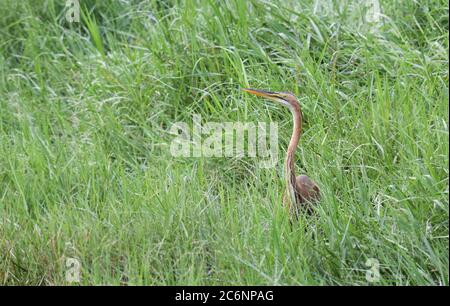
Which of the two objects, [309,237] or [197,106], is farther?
[197,106]

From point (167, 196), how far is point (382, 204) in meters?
1.03

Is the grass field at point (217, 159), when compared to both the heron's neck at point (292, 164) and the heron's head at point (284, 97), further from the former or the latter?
the heron's head at point (284, 97)

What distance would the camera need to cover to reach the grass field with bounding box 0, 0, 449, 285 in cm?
444

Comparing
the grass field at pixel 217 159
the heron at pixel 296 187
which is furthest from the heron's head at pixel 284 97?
the grass field at pixel 217 159

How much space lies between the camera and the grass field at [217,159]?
444cm

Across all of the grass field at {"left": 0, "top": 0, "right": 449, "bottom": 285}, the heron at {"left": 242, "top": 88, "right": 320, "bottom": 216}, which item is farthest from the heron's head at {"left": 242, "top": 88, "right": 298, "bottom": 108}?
the grass field at {"left": 0, "top": 0, "right": 449, "bottom": 285}

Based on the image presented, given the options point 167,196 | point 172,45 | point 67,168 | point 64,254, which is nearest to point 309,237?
point 167,196

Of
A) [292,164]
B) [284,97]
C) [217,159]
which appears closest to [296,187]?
[292,164]

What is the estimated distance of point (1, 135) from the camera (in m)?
6.10

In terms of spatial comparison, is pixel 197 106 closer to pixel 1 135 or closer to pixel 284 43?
pixel 284 43

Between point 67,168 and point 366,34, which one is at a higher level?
point 366,34

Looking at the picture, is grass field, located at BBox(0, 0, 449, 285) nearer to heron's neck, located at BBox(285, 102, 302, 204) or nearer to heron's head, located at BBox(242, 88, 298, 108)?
heron's neck, located at BBox(285, 102, 302, 204)

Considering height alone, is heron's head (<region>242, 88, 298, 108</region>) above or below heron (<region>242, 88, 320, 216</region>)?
above
